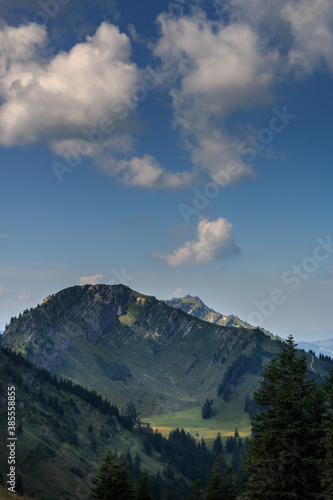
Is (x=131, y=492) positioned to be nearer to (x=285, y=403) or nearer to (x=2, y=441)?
(x=285, y=403)

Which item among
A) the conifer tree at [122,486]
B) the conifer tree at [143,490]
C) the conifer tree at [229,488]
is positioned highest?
the conifer tree at [229,488]

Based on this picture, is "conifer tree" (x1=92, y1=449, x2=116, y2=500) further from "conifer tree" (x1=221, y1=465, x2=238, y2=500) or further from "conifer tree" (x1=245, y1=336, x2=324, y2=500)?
"conifer tree" (x1=245, y1=336, x2=324, y2=500)

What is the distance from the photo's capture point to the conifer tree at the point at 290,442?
38.9m

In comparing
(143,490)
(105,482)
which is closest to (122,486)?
(105,482)

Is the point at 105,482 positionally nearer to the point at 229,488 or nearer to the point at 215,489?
the point at 215,489

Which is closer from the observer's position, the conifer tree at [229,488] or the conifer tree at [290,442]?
the conifer tree at [290,442]

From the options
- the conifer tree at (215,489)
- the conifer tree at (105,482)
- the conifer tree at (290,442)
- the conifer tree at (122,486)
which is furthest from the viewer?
the conifer tree at (215,489)

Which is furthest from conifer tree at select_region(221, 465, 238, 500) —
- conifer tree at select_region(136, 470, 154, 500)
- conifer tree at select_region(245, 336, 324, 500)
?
conifer tree at select_region(245, 336, 324, 500)

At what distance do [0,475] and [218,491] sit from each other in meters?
139

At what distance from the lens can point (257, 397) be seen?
44.1m

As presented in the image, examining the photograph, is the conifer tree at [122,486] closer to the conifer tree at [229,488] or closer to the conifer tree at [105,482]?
the conifer tree at [105,482]

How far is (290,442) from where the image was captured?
40.0 m

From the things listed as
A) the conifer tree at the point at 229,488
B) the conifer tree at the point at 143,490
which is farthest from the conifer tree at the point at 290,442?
the conifer tree at the point at 143,490

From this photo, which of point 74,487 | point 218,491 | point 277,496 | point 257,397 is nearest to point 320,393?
point 257,397
